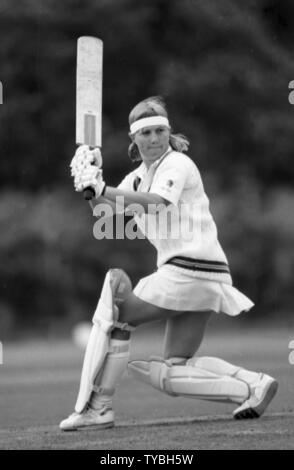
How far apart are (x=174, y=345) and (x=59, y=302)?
34.8 ft

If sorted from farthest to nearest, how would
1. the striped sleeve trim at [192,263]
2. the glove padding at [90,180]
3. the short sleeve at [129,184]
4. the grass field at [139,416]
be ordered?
the short sleeve at [129,184], the striped sleeve trim at [192,263], the glove padding at [90,180], the grass field at [139,416]

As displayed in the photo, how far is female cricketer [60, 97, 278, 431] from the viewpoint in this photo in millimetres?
4434

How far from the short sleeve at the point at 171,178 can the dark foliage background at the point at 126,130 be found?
33.8 feet

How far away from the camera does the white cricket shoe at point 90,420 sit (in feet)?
14.5

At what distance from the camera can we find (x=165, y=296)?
4465 mm

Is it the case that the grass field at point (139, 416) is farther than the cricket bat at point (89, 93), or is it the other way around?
the cricket bat at point (89, 93)

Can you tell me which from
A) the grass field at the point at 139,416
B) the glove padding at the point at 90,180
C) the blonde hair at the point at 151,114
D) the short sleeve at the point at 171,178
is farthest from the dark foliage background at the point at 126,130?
the glove padding at the point at 90,180

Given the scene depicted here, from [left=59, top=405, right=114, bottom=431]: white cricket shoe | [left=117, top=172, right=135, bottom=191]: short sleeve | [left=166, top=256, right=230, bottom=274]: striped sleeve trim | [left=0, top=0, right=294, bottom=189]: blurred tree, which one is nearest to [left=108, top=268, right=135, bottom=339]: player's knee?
[left=166, top=256, right=230, bottom=274]: striped sleeve trim

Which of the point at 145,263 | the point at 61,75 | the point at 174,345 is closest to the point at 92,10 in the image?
the point at 61,75

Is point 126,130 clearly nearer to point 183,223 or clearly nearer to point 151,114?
point 151,114

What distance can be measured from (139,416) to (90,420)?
2.79 feet

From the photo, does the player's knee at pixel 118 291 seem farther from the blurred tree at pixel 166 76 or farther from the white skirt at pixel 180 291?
the blurred tree at pixel 166 76

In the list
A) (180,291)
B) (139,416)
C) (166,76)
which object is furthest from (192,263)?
(166,76)

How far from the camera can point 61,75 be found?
15.9m
